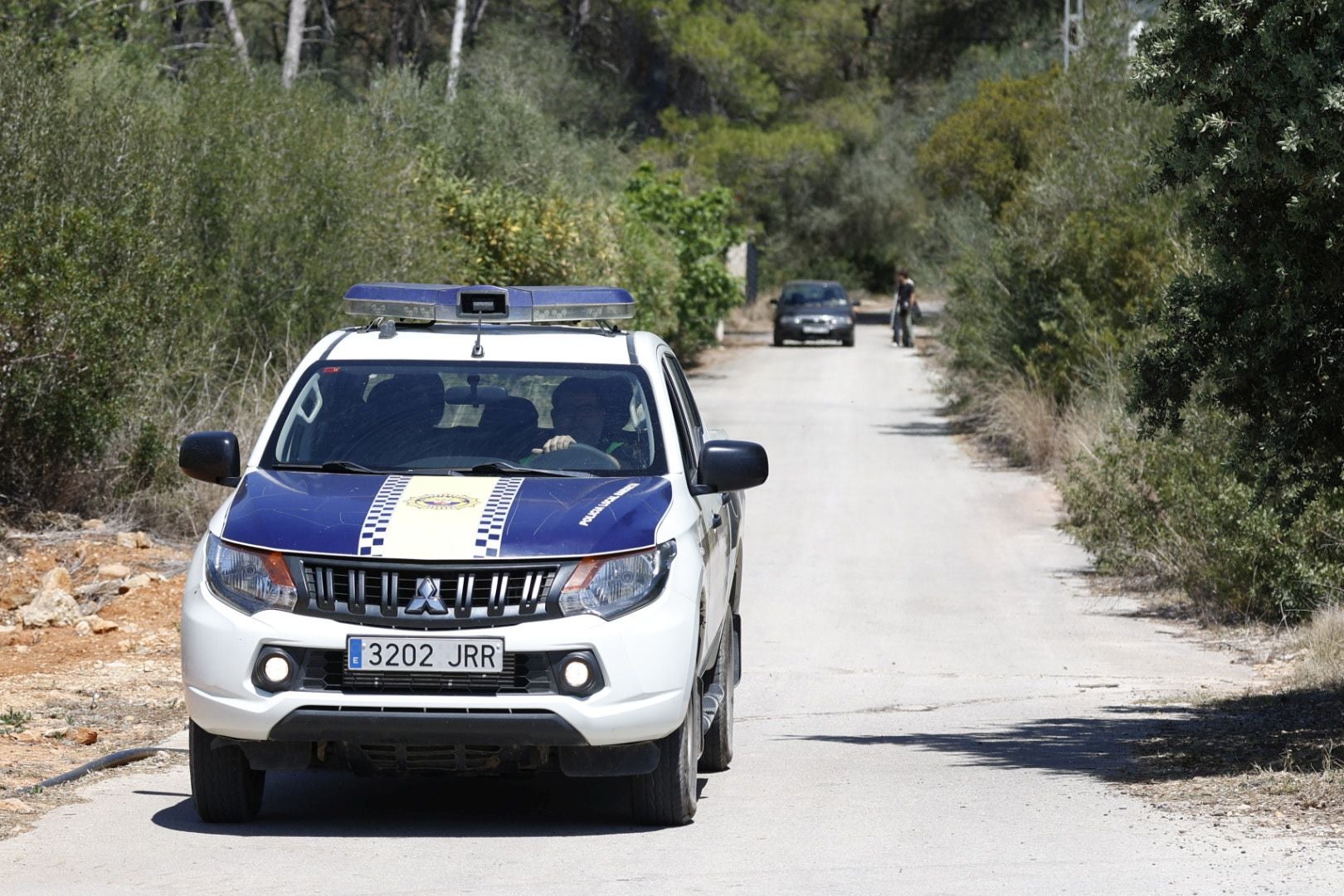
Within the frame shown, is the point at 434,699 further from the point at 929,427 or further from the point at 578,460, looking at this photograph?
the point at 929,427

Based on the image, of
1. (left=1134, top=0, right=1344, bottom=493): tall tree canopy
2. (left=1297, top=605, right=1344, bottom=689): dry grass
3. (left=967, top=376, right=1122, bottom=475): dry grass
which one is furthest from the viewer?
(left=967, top=376, right=1122, bottom=475): dry grass

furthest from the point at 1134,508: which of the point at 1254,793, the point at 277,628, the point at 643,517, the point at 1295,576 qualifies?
the point at 277,628

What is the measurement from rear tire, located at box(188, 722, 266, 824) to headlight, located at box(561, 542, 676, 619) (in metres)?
1.30

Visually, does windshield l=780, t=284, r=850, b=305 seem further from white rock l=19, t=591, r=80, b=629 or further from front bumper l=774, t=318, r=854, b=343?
white rock l=19, t=591, r=80, b=629

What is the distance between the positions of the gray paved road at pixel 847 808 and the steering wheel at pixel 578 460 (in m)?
1.29

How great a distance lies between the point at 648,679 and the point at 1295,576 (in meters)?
7.07

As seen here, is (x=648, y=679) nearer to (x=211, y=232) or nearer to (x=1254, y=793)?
(x=1254, y=793)

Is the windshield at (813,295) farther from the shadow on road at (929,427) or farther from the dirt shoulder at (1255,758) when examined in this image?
the dirt shoulder at (1255,758)

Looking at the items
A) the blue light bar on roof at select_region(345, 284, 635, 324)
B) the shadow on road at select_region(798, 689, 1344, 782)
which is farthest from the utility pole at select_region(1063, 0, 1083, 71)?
the blue light bar on roof at select_region(345, 284, 635, 324)

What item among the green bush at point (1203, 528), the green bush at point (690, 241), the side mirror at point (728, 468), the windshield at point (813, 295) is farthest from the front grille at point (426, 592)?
the windshield at point (813, 295)

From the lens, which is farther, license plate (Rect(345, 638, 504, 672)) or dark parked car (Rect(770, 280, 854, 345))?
dark parked car (Rect(770, 280, 854, 345))

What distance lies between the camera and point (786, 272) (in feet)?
214

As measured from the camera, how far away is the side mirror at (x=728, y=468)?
7043mm

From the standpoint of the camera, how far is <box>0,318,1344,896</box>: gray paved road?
5.82 metres
